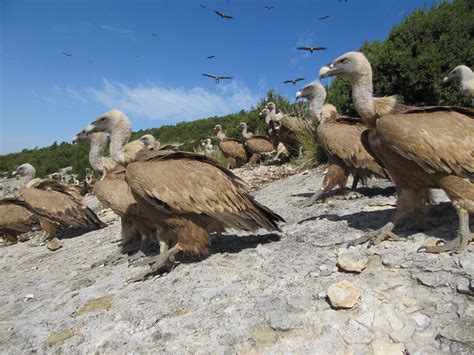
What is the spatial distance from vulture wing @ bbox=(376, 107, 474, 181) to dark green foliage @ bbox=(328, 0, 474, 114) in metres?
7.95

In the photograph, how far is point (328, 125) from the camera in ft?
21.4

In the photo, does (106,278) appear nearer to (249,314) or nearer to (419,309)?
(249,314)

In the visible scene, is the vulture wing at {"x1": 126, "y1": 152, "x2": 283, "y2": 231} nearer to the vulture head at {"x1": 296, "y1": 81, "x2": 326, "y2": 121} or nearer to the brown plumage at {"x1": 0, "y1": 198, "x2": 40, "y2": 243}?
the vulture head at {"x1": 296, "y1": 81, "x2": 326, "y2": 121}

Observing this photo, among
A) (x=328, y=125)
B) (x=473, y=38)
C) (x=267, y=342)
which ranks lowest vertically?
(x=267, y=342)

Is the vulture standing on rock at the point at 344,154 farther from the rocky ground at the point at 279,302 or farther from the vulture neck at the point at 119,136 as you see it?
the vulture neck at the point at 119,136

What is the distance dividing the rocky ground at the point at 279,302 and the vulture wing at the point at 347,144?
1.11 meters

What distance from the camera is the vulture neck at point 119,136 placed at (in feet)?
17.9

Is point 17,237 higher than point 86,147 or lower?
lower

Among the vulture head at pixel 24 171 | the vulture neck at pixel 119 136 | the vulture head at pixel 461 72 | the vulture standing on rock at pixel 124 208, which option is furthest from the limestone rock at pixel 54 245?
the vulture head at pixel 461 72

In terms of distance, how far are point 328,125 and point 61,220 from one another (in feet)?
19.6

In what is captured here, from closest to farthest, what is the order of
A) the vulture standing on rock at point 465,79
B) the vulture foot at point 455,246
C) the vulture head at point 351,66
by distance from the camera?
1. the vulture foot at point 455,246
2. the vulture head at point 351,66
3. the vulture standing on rock at point 465,79

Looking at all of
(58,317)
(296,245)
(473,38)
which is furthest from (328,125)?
(473,38)

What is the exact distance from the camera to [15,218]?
31.2 feet

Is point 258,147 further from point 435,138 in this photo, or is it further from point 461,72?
point 435,138
